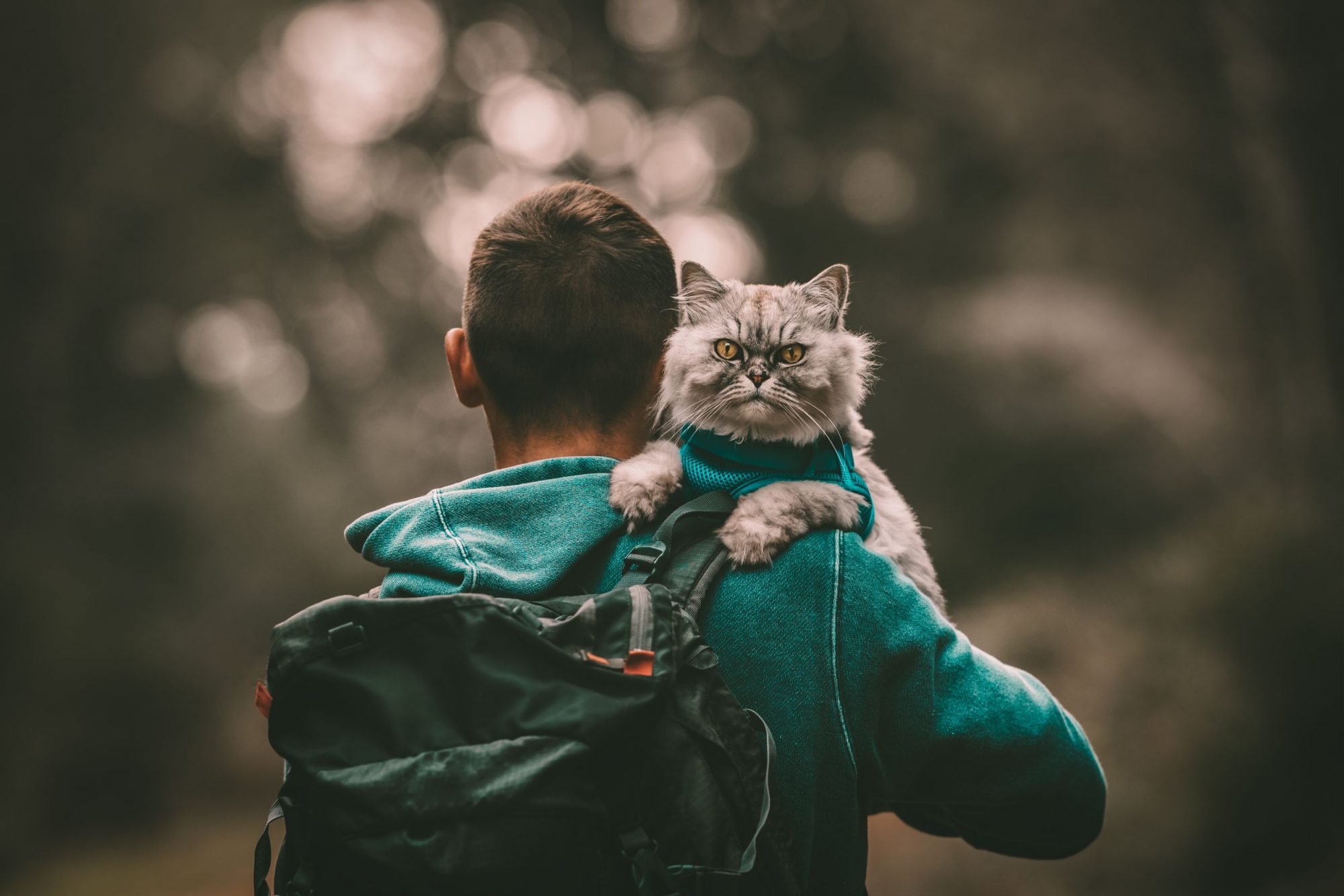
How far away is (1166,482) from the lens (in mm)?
7164

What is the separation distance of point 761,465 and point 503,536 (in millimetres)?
590

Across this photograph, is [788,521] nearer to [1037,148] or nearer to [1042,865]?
[1042,865]

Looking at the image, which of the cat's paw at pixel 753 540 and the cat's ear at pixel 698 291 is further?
the cat's ear at pixel 698 291

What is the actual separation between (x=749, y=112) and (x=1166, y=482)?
604cm

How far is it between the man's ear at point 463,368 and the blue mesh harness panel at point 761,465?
18.0 inches

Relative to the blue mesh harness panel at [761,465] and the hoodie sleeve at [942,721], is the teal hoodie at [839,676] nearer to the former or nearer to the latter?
the hoodie sleeve at [942,721]

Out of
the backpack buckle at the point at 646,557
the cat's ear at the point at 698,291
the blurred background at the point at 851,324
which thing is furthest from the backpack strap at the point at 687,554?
the blurred background at the point at 851,324

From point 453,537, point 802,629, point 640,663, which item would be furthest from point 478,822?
point 802,629

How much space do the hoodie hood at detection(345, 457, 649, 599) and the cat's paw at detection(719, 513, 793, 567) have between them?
16 centimetres

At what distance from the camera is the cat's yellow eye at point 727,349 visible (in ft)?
6.97

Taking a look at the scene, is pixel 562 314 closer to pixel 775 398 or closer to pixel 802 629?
pixel 775 398

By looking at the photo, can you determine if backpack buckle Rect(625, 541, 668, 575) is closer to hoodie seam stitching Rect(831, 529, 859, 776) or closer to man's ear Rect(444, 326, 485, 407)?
hoodie seam stitching Rect(831, 529, 859, 776)

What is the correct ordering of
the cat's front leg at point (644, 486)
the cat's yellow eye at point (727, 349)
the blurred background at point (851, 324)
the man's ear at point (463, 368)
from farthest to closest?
the blurred background at point (851, 324) < the cat's yellow eye at point (727, 349) < the man's ear at point (463, 368) < the cat's front leg at point (644, 486)

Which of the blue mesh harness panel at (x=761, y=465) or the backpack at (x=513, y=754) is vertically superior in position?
the blue mesh harness panel at (x=761, y=465)
